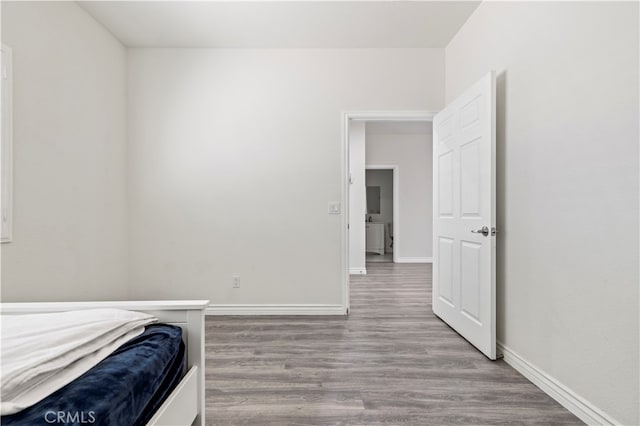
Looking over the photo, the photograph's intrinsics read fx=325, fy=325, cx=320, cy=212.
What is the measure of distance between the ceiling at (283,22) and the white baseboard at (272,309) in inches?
102

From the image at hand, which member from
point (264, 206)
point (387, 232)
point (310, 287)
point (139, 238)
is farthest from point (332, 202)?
point (387, 232)

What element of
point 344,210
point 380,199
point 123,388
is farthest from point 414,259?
point 123,388

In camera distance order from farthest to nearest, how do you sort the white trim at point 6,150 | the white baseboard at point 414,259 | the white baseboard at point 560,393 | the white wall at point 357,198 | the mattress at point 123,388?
the white baseboard at point 414,259 → the white wall at point 357,198 → the white trim at point 6,150 → the white baseboard at point 560,393 → the mattress at point 123,388

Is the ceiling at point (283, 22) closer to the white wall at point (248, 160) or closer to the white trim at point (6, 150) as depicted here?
the white wall at point (248, 160)

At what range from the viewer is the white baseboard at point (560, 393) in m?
1.53

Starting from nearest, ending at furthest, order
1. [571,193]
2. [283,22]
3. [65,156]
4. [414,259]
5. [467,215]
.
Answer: [571,193] → [65,156] → [467,215] → [283,22] → [414,259]

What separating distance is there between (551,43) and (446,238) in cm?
163

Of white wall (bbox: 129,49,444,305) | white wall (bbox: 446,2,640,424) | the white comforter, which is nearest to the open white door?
white wall (bbox: 446,2,640,424)

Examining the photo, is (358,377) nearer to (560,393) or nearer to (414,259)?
(560,393)

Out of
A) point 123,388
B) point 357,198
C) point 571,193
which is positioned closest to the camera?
point 123,388

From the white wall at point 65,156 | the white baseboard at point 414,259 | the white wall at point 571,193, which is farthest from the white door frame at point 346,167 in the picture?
the white baseboard at point 414,259

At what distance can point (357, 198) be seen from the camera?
5.91 m

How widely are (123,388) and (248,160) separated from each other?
103 inches

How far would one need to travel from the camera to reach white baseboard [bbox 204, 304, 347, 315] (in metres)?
3.27
